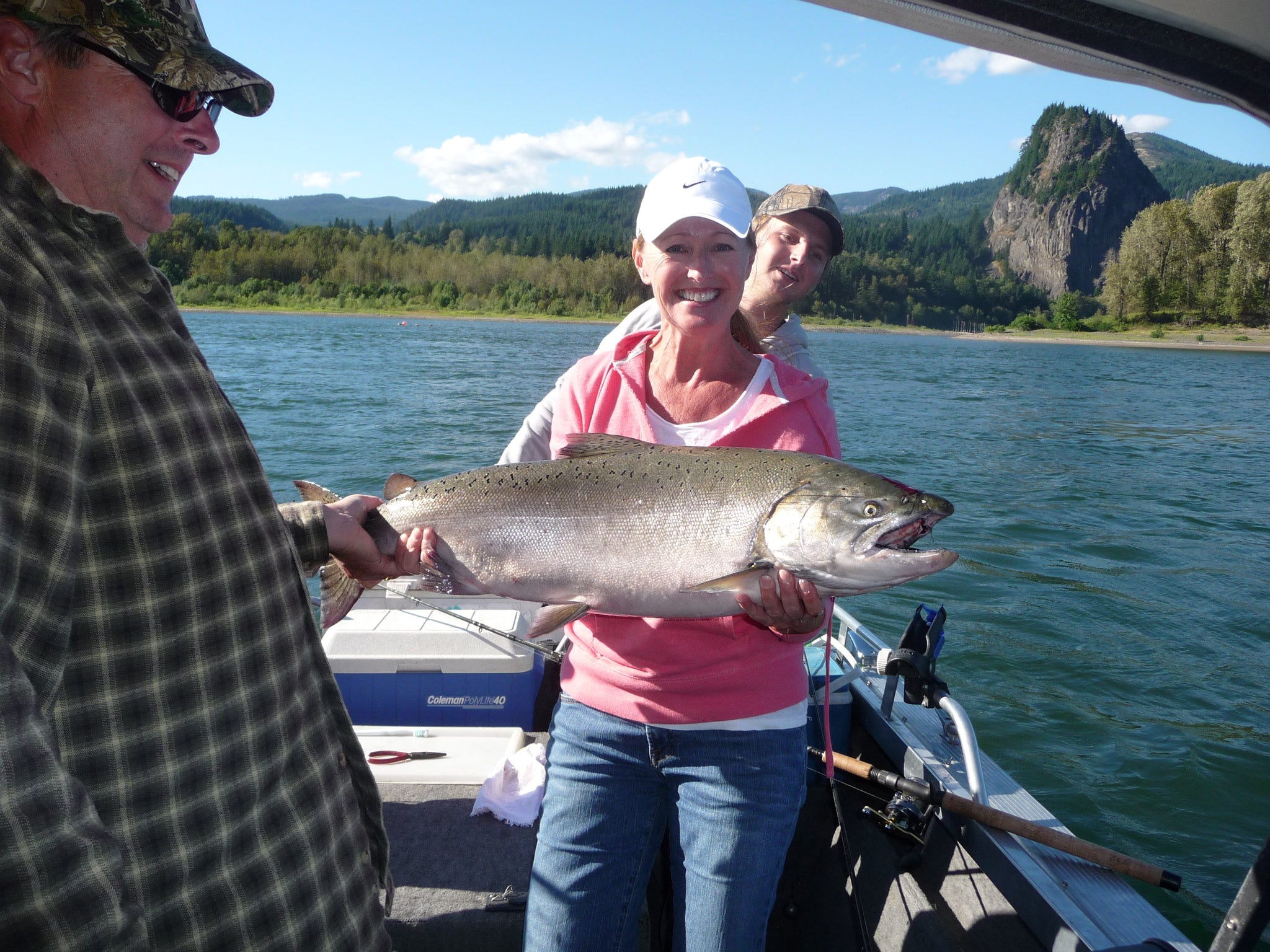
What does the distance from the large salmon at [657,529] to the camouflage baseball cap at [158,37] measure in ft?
4.19

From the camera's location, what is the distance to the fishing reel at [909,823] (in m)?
2.94

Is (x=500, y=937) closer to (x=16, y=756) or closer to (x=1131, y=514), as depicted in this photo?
(x=16, y=756)

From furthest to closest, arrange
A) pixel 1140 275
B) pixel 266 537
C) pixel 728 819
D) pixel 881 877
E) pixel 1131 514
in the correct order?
pixel 1140 275 → pixel 1131 514 → pixel 881 877 → pixel 728 819 → pixel 266 537

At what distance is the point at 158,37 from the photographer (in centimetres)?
144

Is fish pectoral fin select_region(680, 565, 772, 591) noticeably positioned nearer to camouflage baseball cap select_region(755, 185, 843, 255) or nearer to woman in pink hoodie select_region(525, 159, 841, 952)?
woman in pink hoodie select_region(525, 159, 841, 952)

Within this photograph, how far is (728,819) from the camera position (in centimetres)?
217

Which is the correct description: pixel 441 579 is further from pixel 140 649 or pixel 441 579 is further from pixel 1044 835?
pixel 1044 835

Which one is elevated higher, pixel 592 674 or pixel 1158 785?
pixel 592 674

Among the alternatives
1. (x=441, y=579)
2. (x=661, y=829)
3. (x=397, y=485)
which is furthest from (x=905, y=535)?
(x=397, y=485)

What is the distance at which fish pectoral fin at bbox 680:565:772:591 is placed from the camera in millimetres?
2270

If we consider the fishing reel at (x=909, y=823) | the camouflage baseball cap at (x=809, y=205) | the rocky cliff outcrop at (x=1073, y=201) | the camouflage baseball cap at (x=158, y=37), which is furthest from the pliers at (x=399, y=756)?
the rocky cliff outcrop at (x=1073, y=201)

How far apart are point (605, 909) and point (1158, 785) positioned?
22.4 ft

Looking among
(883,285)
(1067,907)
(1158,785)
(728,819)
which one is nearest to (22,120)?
(728,819)

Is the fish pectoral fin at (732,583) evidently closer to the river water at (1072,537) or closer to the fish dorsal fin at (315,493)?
the fish dorsal fin at (315,493)
